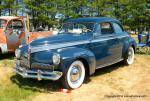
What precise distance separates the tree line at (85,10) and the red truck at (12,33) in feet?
92.8

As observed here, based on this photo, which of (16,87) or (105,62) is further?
(105,62)

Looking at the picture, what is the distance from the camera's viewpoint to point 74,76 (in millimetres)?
7078

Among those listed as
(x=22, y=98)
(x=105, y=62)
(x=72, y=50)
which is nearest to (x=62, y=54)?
(x=72, y=50)

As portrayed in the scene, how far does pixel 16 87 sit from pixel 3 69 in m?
2.10

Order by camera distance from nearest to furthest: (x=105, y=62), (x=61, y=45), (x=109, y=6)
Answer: (x=61, y=45) → (x=105, y=62) → (x=109, y=6)

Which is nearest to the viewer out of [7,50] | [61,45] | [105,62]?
[61,45]

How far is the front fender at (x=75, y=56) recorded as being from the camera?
21.9 ft

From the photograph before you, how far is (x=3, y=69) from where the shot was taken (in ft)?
29.6

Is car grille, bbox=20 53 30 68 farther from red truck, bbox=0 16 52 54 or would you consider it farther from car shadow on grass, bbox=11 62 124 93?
red truck, bbox=0 16 52 54

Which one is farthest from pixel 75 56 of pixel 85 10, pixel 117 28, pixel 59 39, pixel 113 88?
pixel 85 10

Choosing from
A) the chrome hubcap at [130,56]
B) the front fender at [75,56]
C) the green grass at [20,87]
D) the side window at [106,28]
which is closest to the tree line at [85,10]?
the chrome hubcap at [130,56]

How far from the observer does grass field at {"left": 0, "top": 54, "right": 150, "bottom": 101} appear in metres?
6.38

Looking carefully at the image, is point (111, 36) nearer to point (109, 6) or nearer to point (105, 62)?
point (105, 62)

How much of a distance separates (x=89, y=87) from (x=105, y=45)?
168 cm
